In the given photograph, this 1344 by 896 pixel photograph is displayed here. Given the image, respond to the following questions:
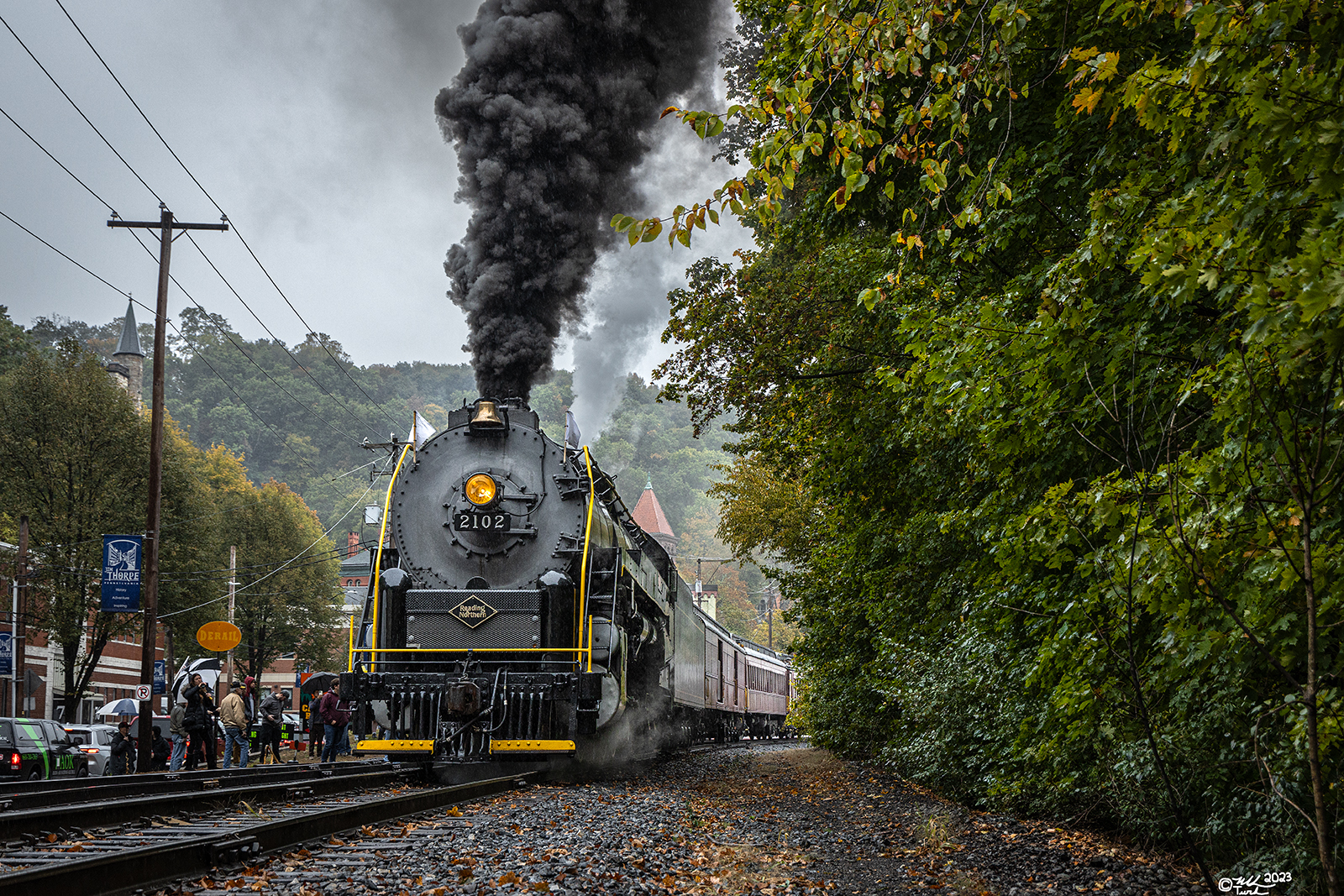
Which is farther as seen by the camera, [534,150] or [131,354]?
[131,354]

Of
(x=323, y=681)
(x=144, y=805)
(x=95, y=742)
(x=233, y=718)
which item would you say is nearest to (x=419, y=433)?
(x=323, y=681)

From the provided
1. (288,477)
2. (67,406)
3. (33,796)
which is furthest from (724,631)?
(288,477)

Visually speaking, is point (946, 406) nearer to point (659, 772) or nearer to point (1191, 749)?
point (1191, 749)

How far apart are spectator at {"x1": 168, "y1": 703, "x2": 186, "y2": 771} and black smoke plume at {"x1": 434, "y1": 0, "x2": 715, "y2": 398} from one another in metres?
6.80

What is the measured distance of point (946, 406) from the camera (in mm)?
7426

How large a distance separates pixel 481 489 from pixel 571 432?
4.16 ft

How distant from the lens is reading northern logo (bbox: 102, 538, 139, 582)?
63.4ft

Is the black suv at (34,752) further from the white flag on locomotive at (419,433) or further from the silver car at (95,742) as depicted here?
the white flag on locomotive at (419,433)

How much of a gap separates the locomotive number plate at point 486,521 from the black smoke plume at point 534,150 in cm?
289

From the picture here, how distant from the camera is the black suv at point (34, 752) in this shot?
1700 cm

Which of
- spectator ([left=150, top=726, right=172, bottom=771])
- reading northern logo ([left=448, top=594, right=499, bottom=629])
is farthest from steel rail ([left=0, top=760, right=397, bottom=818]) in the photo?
spectator ([left=150, top=726, right=172, bottom=771])

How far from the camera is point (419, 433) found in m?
13.2

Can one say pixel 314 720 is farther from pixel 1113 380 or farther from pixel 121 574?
A: pixel 1113 380

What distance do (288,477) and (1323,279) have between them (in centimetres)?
10117
